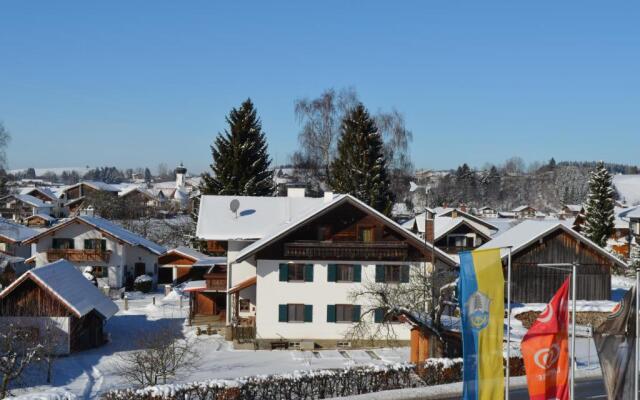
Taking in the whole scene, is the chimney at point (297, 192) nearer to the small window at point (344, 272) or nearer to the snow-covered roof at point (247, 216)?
the snow-covered roof at point (247, 216)

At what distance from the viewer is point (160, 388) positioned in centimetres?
2322

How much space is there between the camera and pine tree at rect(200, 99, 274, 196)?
6594 cm

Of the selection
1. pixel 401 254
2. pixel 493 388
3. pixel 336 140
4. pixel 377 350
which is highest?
pixel 336 140

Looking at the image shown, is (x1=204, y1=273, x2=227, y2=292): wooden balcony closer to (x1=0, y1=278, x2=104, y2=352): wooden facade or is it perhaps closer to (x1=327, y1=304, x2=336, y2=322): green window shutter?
(x1=327, y1=304, x2=336, y2=322): green window shutter

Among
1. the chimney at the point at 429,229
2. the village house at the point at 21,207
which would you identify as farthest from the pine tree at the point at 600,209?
the village house at the point at 21,207

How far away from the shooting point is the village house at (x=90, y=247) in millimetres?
56688

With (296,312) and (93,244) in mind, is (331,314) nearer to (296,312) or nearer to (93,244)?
(296,312)

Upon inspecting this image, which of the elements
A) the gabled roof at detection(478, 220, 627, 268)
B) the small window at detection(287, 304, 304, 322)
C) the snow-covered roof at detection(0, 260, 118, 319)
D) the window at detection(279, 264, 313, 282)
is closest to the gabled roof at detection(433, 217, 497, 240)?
the gabled roof at detection(478, 220, 627, 268)

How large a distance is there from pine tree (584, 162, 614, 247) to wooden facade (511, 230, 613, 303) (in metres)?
24.2

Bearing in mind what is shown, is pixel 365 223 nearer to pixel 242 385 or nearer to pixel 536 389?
pixel 242 385

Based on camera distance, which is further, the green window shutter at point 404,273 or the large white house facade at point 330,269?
the green window shutter at point 404,273

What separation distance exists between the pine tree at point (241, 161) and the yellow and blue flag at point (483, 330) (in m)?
48.5

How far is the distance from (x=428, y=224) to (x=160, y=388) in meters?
18.1

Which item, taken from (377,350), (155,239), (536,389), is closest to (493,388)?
(536,389)
